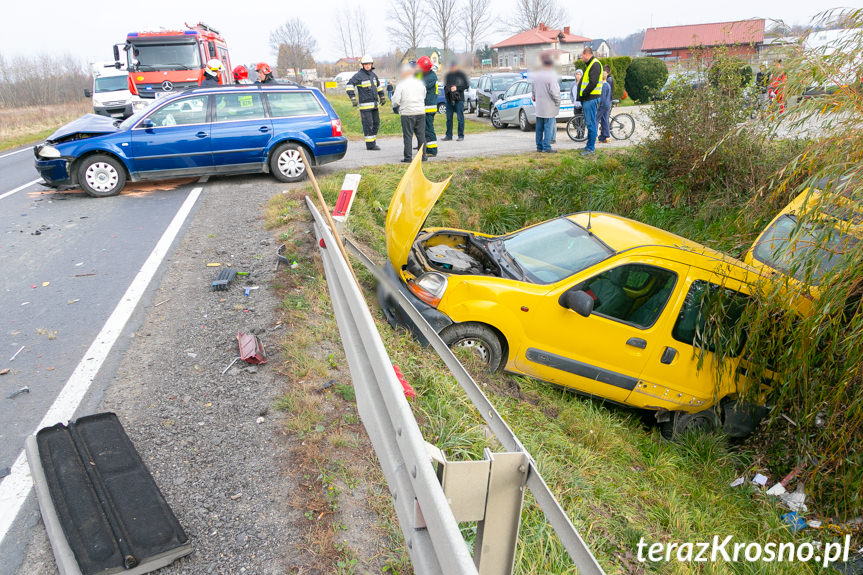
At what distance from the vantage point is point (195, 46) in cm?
1786

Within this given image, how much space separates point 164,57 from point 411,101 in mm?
10207

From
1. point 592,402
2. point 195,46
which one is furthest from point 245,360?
point 195,46

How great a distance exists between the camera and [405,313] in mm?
5379

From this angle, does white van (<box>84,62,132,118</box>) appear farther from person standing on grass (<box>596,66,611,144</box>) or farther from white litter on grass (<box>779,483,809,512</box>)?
white litter on grass (<box>779,483,809,512</box>)

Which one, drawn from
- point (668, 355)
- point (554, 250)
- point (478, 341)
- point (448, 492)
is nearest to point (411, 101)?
point (554, 250)

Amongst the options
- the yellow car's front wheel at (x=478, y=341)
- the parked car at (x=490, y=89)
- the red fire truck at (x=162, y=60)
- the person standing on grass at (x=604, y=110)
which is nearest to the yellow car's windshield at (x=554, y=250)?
the yellow car's front wheel at (x=478, y=341)

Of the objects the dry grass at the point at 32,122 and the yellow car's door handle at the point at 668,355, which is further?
the dry grass at the point at 32,122

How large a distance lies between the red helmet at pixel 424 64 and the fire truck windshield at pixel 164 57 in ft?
28.9

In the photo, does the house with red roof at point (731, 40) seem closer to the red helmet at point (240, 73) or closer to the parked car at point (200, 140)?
the parked car at point (200, 140)

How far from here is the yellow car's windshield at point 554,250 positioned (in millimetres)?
5383

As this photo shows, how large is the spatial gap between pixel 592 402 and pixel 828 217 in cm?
264

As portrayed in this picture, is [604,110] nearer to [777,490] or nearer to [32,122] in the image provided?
[777,490]

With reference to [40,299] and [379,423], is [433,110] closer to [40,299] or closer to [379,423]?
[40,299]

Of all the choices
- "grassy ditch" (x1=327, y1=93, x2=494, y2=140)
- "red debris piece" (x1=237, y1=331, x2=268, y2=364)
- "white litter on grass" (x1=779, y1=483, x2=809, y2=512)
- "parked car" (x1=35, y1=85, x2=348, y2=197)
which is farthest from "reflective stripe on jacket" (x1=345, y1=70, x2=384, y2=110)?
"white litter on grass" (x1=779, y1=483, x2=809, y2=512)
